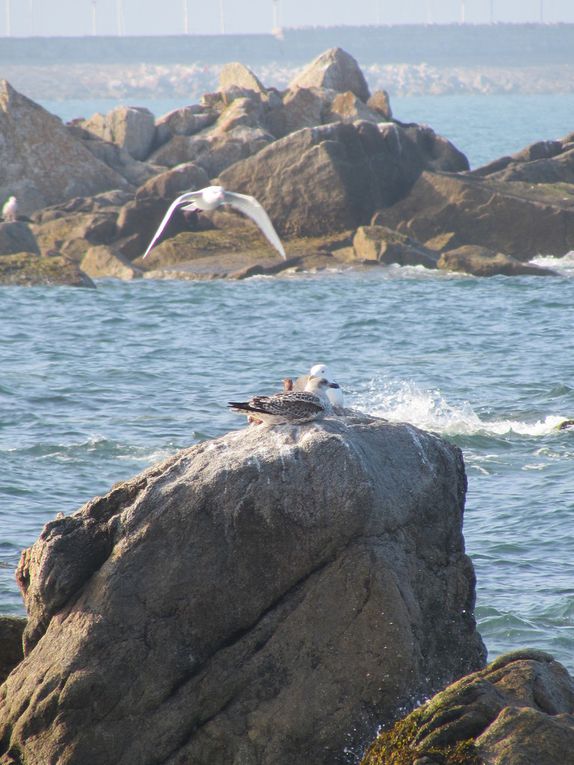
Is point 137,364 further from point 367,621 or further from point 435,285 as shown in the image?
point 367,621

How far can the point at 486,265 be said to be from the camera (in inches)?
1196

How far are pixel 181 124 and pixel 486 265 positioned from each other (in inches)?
564

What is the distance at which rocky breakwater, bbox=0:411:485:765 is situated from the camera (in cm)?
682

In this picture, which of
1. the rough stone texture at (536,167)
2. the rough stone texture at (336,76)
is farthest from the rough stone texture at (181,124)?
the rough stone texture at (536,167)

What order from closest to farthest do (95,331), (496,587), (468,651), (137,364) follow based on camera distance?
1. (468,651)
2. (496,587)
3. (137,364)
4. (95,331)

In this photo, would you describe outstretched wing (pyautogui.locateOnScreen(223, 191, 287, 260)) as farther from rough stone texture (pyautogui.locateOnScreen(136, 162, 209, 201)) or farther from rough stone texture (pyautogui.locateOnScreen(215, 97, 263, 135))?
rough stone texture (pyautogui.locateOnScreen(215, 97, 263, 135))

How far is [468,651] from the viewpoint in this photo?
24.9 ft

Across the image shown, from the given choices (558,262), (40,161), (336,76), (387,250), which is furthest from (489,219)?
(40,161)

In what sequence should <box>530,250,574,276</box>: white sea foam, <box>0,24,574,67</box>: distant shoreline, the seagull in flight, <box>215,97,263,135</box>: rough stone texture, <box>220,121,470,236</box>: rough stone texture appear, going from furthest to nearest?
<box>0,24,574,67</box>: distant shoreline, <box>215,97,263,135</box>: rough stone texture, <box>220,121,470,236</box>: rough stone texture, <box>530,250,574,276</box>: white sea foam, the seagull in flight

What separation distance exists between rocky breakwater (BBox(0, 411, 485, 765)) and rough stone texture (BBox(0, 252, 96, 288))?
73.7ft

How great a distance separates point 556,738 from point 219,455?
2.44 metres

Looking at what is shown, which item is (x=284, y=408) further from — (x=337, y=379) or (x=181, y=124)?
(x=181, y=124)

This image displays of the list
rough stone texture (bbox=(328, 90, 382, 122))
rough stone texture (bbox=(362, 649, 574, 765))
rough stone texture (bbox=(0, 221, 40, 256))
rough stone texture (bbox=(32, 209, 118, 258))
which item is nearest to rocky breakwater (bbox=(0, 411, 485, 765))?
rough stone texture (bbox=(362, 649, 574, 765))

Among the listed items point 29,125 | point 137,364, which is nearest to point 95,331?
point 137,364
